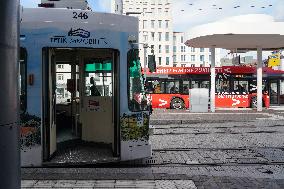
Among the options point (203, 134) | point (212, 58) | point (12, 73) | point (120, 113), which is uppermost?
point (212, 58)

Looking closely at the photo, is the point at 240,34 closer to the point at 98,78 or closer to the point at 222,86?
the point at 222,86

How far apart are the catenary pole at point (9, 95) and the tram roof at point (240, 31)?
21460 millimetres

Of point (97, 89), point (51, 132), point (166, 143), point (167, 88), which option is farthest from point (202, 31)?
point (51, 132)

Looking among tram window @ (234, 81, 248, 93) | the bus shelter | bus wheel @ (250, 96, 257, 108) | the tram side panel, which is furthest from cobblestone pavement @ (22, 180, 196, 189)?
bus wheel @ (250, 96, 257, 108)

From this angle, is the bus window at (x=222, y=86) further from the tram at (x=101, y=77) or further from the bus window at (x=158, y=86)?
the tram at (x=101, y=77)

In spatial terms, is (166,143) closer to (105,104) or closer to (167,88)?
(105,104)

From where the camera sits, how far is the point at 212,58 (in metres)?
26.1

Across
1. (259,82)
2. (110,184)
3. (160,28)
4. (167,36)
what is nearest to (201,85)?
(259,82)

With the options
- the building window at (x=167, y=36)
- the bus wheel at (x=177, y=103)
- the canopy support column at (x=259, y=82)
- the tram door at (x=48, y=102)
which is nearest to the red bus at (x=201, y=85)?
the bus wheel at (x=177, y=103)

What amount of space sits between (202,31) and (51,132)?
17.4 meters

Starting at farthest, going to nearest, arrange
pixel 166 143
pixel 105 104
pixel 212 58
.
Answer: pixel 212 58 < pixel 166 143 < pixel 105 104

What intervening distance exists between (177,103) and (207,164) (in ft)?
65.0

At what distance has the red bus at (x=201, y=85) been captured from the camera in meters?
28.2

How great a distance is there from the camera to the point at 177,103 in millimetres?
28203
